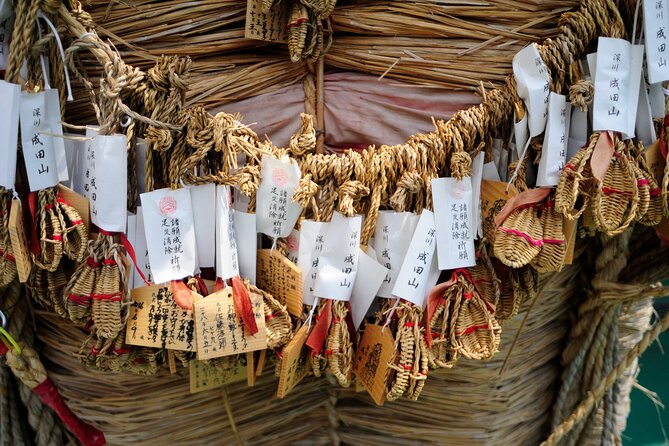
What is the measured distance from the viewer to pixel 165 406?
101 cm

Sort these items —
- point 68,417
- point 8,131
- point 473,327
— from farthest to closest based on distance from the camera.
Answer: point 68,417 < point 473,327 < point 8,131

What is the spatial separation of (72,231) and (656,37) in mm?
766

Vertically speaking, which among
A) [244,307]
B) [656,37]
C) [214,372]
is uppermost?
[656,37]

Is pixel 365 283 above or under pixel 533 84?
under

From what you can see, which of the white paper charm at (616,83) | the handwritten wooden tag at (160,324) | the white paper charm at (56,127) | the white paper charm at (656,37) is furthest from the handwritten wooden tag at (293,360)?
the white paper charm at (656,37)

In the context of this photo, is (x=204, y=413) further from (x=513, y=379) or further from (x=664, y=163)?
(x=664, y=163)

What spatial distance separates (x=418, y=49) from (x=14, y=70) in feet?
1.63

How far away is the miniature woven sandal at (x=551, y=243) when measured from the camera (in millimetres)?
883

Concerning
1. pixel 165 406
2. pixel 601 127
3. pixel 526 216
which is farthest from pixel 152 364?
pixel 601 127

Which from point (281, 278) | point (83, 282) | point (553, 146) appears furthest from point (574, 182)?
point (83, 282)

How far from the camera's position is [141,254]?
34.0 inches

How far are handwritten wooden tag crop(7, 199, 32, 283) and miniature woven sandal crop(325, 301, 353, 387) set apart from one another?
0.37 metres

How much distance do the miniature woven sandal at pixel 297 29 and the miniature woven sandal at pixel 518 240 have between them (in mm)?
334

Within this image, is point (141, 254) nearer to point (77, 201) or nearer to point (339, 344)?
point (77, 201)
